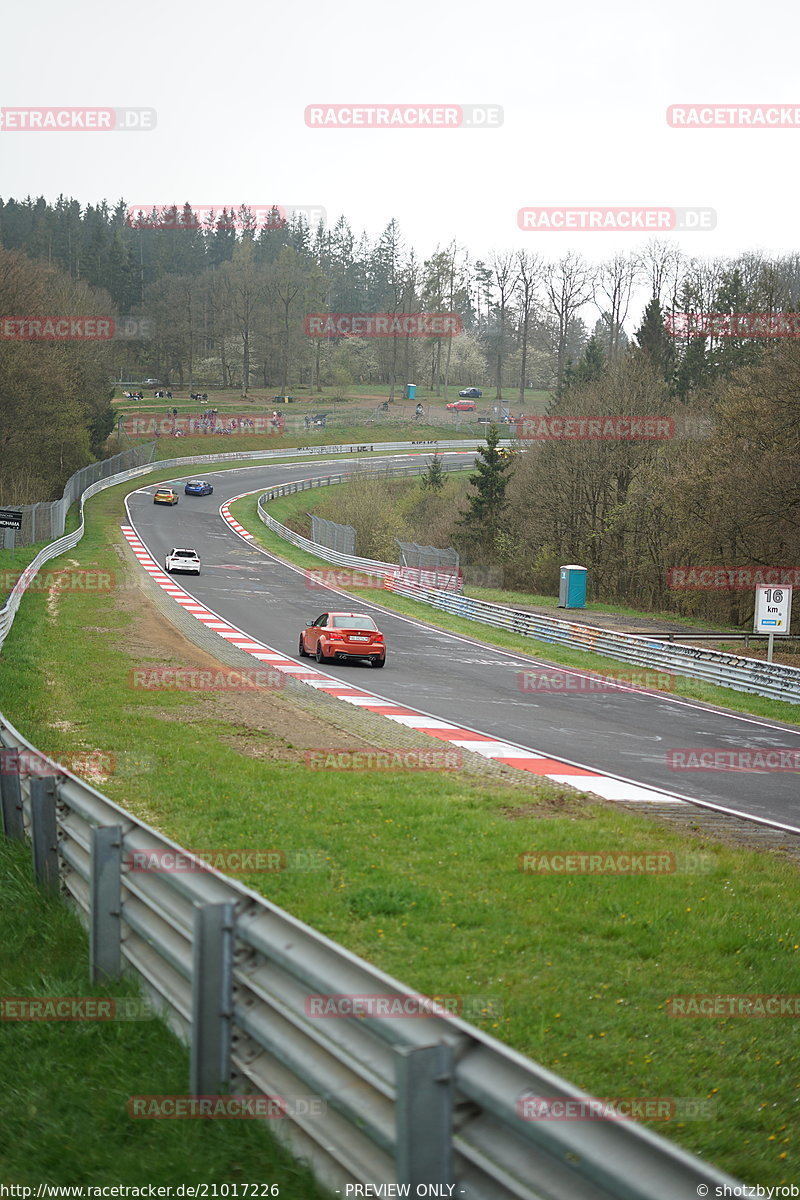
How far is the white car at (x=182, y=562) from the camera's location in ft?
152

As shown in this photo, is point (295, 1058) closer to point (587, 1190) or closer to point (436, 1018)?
point (436, 1018)

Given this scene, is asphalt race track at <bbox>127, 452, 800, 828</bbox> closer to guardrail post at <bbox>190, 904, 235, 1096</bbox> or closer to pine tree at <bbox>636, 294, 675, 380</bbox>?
guardrail post at <bbox>190, 904, 235, 1096</bbox>

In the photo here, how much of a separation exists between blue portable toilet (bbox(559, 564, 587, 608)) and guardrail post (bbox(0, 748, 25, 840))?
3385cm

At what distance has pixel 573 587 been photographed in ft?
137

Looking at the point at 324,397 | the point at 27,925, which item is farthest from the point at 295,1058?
the point at 324,397

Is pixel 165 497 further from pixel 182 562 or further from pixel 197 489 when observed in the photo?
pixel 182 562

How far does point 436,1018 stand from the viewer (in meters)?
3.72

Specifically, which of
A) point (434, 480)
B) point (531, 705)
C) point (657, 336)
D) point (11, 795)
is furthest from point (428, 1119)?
point (657, 336)

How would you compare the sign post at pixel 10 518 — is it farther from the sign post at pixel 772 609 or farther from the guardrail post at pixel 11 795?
the guardrail post at pixel 11 795

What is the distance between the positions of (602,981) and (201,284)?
474 feet

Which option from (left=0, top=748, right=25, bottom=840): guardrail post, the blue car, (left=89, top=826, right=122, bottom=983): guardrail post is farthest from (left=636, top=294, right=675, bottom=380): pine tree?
(left=89, top=826, right=122, bottom=983): guardrail post

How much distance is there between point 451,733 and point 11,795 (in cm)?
985

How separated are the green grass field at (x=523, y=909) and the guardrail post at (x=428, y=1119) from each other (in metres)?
1.85

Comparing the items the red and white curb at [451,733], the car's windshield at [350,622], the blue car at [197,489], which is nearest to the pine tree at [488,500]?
the blue car at [197,489]
